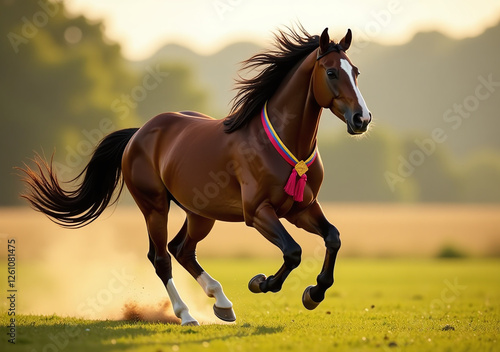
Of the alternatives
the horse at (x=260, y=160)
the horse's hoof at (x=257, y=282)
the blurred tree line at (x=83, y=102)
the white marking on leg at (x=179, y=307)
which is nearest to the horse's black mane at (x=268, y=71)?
the horse at (x=260, y=160)

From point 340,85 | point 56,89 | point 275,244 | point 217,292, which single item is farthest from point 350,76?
point 56,89

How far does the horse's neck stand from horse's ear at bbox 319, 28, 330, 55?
0.60 feet

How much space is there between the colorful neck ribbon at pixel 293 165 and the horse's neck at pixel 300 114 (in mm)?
52

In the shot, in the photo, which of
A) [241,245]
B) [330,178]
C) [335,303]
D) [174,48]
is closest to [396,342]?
[335,303]

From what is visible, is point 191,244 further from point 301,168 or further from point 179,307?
point 301,168

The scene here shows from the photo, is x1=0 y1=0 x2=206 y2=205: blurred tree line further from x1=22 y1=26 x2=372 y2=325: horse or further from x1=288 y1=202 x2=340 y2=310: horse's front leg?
x1=288 y1=202 x2=340 y2=310: horse's front leg

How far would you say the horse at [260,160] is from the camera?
6750mm

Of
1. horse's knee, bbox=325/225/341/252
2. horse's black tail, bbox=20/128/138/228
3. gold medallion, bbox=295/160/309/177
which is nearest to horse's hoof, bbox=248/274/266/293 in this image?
horse's knee, bbox=325/225/341/252

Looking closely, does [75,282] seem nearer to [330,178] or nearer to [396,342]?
[396,342]

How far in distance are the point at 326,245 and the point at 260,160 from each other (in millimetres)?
1064

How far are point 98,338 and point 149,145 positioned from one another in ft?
9.17

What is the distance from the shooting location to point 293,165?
22.7 ft

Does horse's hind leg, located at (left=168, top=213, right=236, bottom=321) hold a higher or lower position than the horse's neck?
lower

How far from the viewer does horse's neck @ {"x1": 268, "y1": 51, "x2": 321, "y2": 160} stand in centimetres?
697
